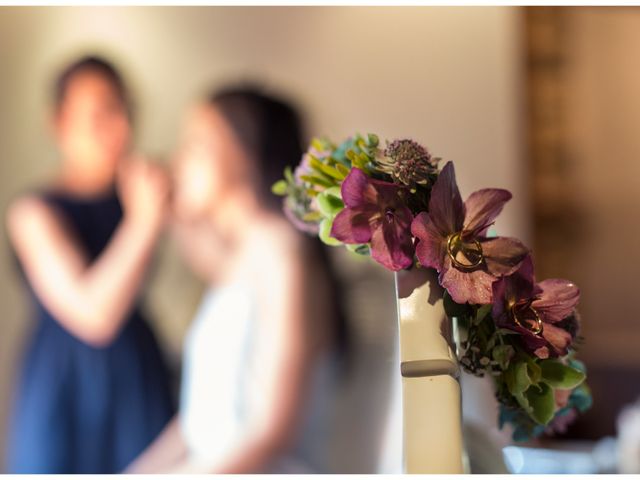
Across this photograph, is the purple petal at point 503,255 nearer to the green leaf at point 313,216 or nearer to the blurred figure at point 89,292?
the green leaf at point 313,216

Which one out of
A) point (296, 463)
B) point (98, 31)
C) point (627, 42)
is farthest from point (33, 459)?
point (627, 42)

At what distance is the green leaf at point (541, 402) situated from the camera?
0.48 metres

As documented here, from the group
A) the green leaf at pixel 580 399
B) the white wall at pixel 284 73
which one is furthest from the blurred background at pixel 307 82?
the green leaf at pixel 580 399

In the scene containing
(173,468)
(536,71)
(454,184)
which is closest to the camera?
(454,184)

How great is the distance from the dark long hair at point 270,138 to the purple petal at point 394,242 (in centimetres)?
130

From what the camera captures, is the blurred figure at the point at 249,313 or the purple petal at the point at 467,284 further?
the blurred figure at the point at 249,313

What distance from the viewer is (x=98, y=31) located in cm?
184

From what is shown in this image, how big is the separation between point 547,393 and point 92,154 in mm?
1554

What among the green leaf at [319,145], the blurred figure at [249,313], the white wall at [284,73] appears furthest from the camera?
the white wall at [284,73]

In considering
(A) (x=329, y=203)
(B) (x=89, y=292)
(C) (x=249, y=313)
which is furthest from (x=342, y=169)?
(B) (x=89, y=292)

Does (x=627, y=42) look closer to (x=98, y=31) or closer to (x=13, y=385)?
(x=98, y=31)

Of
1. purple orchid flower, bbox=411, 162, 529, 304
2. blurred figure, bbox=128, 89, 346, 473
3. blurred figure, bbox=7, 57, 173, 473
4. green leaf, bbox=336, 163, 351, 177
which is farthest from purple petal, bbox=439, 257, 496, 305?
blurred figure, bbox=7, 57, 173, 473

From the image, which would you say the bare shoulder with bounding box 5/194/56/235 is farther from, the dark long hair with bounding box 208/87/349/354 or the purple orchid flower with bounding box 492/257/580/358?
the purple orchid flower with bounding box 492/257/580/358

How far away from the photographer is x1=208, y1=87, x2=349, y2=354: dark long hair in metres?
1.76
